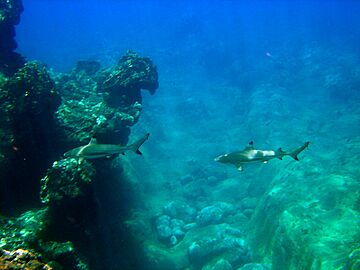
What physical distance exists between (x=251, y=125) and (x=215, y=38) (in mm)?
33111

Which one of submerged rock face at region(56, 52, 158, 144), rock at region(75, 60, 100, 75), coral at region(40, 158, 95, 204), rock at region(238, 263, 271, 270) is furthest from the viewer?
rock at region(75, 60, 100, 75)

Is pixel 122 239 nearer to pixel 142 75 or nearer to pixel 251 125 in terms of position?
pixel 142 75

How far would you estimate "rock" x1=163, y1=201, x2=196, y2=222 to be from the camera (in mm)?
16938

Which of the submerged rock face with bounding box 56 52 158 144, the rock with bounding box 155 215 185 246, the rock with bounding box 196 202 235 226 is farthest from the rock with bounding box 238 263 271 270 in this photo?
the submerged rock face with bounding box 56 52 158 144

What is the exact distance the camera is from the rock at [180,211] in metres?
16.9

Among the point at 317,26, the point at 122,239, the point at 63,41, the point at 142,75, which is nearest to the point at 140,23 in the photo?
the point at 63,41

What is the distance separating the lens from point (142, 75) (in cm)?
1548

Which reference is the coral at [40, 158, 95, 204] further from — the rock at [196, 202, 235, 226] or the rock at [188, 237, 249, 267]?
the rock at [196, 202, 235, 226]

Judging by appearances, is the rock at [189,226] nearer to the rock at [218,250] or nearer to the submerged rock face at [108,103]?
the rock at [218,250]

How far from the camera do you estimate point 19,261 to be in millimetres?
4152

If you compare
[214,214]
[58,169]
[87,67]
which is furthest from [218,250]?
[87,67]

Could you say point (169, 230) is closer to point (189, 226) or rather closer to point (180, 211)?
point (189, 226)

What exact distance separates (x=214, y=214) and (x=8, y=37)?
14.5 m

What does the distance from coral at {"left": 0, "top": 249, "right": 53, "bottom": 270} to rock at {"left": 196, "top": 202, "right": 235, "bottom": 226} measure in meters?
12.5
